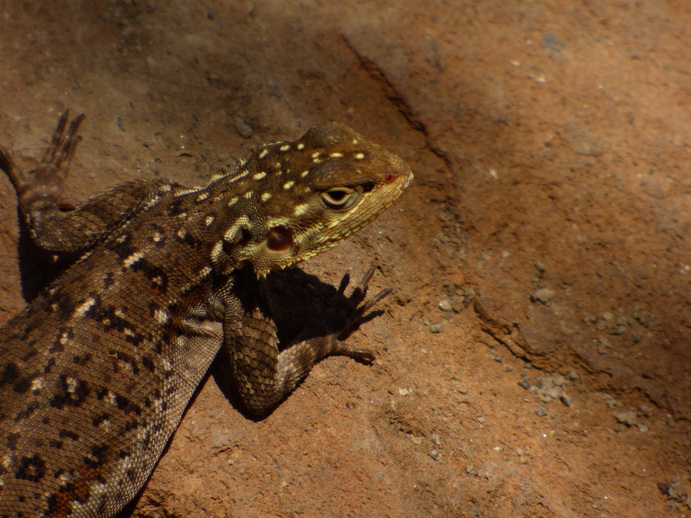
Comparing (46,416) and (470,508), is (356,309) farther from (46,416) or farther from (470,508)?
(46,416)

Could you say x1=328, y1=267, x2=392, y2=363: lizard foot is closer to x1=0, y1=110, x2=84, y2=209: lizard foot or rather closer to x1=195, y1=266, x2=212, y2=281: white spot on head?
x1=195, y1=266, x2=212, y2=281: white spot on head

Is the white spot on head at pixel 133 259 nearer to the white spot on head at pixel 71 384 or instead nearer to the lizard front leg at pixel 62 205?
the lizard front leg at pixel 62 205

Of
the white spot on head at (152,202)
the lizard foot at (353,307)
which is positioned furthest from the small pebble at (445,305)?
the white spot on head at (152,202)

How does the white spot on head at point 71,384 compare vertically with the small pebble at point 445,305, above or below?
above

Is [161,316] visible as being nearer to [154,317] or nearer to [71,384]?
[154,317]

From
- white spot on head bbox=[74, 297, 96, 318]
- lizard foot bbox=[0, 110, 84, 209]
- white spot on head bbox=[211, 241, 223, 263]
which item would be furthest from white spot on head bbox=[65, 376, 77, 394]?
lizard foot bbox=[0, 110, 84, 209]

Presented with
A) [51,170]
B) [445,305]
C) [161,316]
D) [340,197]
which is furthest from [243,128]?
[445,305]
